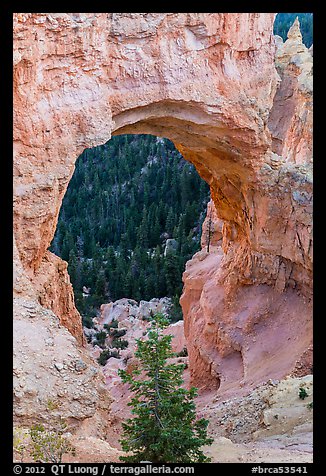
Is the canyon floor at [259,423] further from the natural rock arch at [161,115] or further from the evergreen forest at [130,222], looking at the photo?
the evergreen forest at [130,222]

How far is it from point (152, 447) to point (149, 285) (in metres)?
33.1

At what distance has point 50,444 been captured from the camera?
33.3 feet

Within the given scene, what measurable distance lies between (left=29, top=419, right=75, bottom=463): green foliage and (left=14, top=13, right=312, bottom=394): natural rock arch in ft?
9.43

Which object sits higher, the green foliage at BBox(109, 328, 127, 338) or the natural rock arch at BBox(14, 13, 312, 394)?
the natural rock arch at BBox(14, 13, 312, 394)

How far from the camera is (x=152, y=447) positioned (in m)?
10.3

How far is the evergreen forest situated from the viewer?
43.7 m

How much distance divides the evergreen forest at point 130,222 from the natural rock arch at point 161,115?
781 inches

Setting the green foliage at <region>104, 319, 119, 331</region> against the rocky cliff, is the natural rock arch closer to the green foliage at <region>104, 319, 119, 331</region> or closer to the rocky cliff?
the rocky cliff

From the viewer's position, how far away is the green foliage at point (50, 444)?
33.0 ft

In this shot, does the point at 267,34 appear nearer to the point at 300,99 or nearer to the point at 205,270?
the point at 300,99

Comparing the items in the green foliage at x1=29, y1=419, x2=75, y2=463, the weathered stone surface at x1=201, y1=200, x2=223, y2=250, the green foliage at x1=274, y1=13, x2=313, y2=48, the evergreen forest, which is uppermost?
the green foliage at x1=274, y1=13, x2=313, y2=48

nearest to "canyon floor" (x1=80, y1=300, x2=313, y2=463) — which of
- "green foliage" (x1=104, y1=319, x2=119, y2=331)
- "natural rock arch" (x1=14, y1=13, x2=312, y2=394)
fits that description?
"natural rock arch" (x1=14, y1=13, x2=312, y2=394)

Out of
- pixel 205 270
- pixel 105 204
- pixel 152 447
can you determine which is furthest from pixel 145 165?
pixel 152 447

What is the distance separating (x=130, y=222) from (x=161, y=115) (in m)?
37.6
